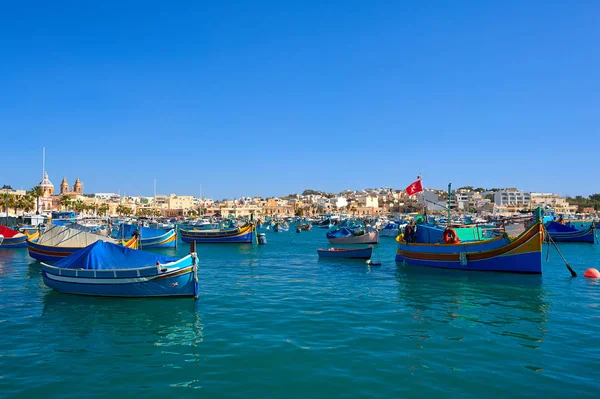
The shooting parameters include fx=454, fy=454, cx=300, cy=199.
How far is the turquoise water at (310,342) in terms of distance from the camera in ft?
30.9

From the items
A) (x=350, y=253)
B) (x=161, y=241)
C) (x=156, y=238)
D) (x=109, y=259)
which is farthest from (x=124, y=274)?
(x=161, y=241)

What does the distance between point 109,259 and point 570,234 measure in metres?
56.9

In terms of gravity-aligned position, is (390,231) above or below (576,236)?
below

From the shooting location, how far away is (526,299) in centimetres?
1867

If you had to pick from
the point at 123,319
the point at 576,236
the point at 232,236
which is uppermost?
the point at 232,236

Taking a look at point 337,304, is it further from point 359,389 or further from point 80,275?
point 80,275

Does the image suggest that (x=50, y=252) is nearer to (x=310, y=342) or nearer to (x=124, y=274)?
(x=124, y=274)

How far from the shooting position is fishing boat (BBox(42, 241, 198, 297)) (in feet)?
59.4

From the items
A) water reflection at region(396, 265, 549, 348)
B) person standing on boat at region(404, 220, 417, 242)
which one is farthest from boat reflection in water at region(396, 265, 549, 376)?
person standing on boat at region(404, 220, 417, 242)

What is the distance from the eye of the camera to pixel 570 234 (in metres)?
57.1

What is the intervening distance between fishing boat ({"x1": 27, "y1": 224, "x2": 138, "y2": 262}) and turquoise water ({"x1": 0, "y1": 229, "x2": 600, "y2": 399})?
6.10 m

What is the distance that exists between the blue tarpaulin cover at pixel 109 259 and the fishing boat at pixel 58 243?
10266mm

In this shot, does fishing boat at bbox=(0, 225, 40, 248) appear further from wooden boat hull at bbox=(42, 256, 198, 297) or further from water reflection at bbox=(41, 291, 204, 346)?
wooden boat hull at bbox=(42, 256, 198, 297)

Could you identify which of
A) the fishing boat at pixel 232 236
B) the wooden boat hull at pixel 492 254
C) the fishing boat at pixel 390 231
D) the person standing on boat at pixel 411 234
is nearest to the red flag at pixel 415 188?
the person standing on boat at pixel 411 234
